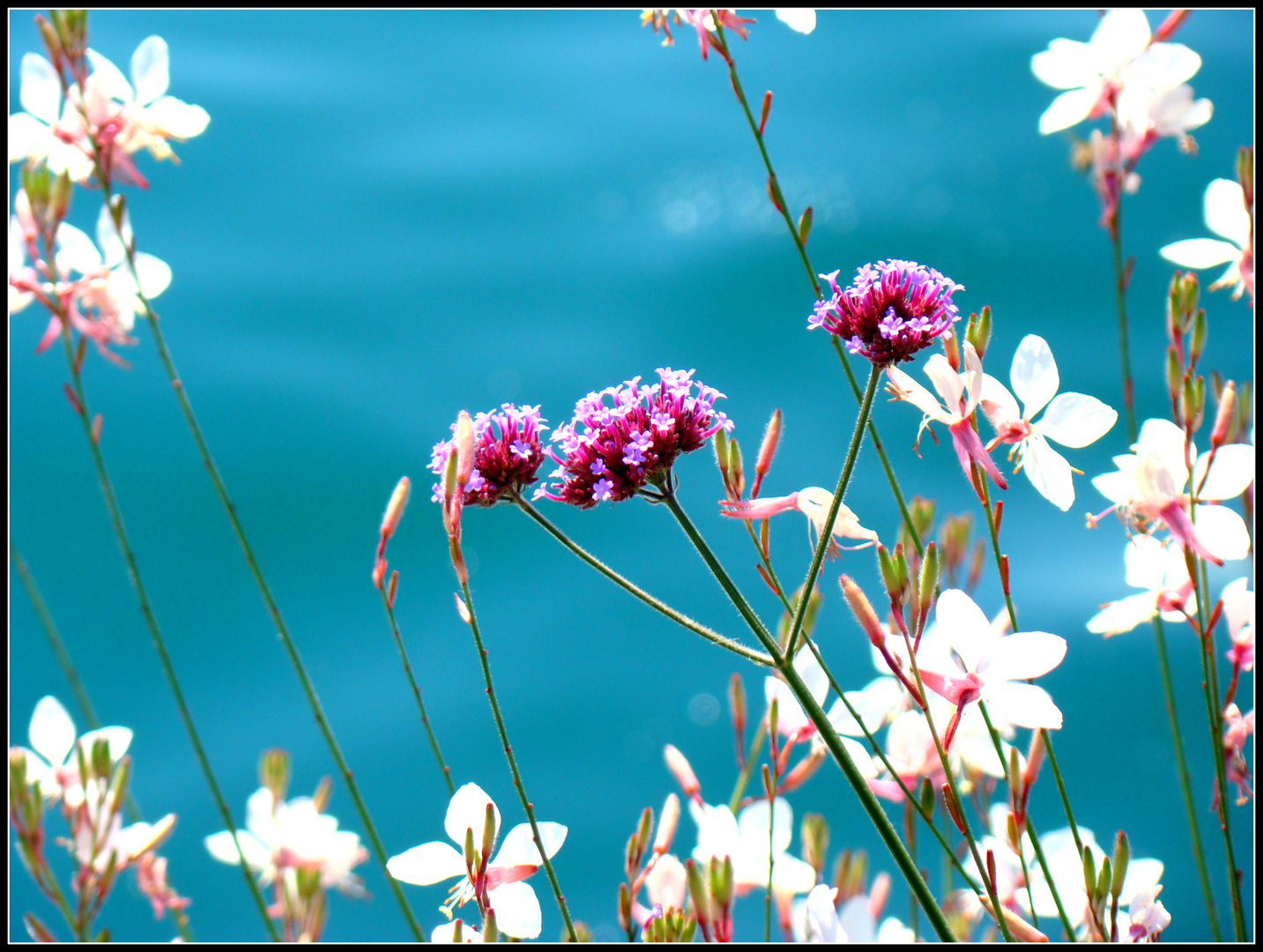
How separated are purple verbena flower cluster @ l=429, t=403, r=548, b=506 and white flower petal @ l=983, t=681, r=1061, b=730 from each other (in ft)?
0.75

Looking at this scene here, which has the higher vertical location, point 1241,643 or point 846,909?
point 1241,643

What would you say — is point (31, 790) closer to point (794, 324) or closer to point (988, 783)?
point (988, 783)

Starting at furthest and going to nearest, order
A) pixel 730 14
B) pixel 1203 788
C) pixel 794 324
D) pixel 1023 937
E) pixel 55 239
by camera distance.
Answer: pixel 794 324 < pixel 1203 788 < pixel 55 239 < pixel 730 14 < pixel 1023 937

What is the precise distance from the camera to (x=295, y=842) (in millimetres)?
629

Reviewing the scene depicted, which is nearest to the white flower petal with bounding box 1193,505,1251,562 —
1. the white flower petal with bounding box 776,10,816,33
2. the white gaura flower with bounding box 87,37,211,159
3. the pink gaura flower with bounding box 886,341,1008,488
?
the pink gaura flower with bounding box 886,341,1008,488

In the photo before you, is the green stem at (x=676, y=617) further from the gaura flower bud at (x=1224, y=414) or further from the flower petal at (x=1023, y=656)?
the gaura flower bud at (x=1224, y=414)

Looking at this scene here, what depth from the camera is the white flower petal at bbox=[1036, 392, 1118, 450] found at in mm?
437

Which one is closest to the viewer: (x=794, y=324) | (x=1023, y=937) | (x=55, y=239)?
(x=1023, y=937)

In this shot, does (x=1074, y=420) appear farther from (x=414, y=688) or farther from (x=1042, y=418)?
(x=414, y=688)

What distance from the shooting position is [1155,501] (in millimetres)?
431

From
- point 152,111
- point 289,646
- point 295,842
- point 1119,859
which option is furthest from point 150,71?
point 1119,859

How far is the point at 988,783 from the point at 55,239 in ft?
2.52

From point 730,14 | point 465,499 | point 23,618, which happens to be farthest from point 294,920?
point 23,618

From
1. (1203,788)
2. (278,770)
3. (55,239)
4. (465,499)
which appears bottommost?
(1203,788)
